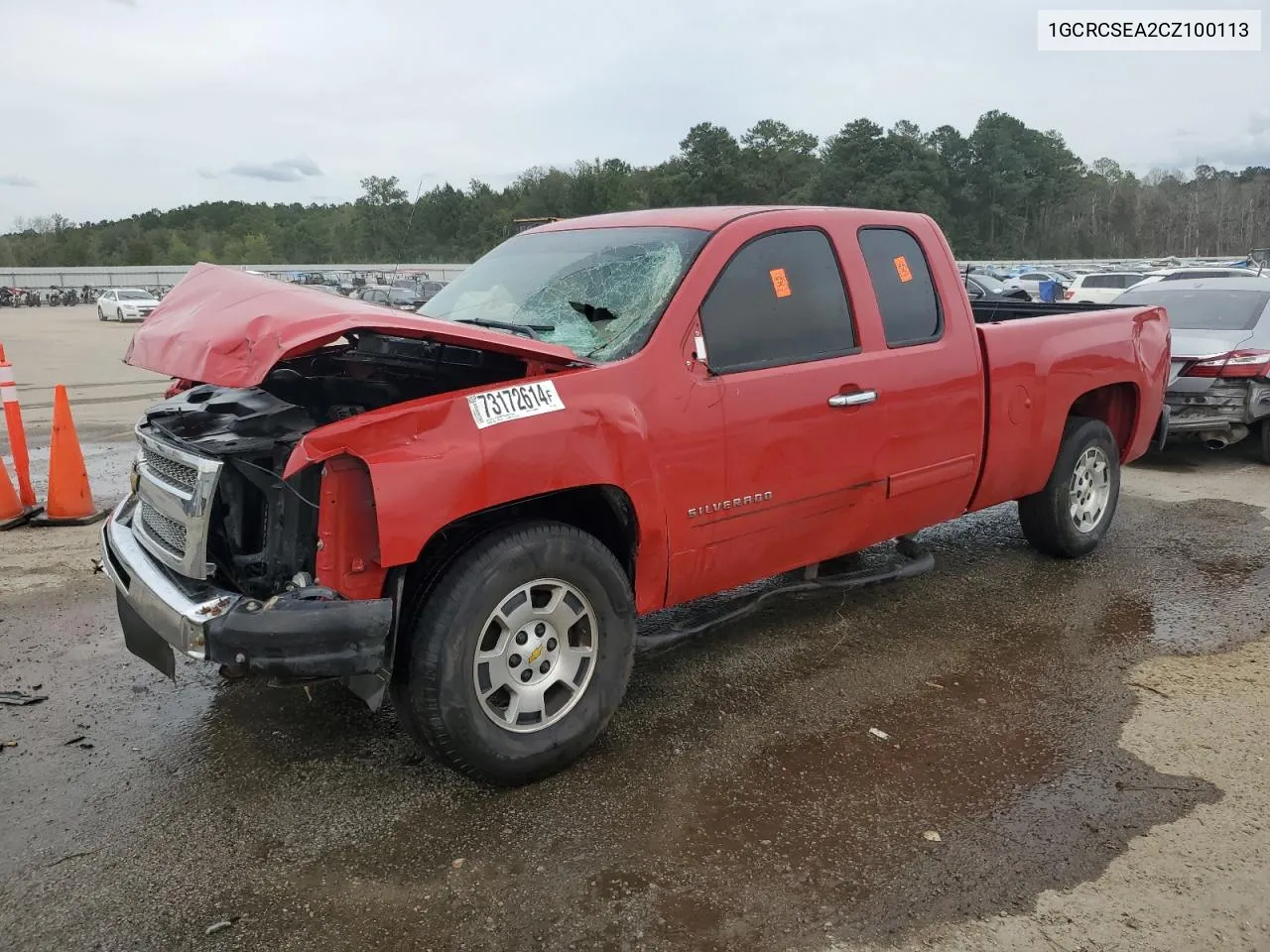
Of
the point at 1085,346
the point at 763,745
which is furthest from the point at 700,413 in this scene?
the point at 1085,346

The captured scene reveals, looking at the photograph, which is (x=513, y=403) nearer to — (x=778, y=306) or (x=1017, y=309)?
(x=778, y=306)

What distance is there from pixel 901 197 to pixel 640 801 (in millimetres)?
69869

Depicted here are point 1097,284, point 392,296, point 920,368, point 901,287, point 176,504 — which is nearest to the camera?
point 176,504

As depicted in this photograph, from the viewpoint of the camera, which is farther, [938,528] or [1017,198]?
[1017,198]

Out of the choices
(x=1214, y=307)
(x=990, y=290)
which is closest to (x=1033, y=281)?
(x=990, y=290)

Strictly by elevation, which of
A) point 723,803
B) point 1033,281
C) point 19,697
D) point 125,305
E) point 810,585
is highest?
point 125,305

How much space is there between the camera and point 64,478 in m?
6.44

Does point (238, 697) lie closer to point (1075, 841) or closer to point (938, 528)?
point (1075, 841)

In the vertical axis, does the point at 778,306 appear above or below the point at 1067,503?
above

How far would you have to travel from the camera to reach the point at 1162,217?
333 ft

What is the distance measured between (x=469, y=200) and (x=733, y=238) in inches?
317

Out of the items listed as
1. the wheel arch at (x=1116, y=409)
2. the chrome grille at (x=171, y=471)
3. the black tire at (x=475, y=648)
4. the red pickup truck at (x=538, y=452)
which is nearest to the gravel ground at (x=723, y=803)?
the black tire at (x=475, y=648)

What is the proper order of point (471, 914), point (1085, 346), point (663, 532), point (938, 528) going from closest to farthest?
point (471, 914) → point (663, 532) → point (1085, 346) → point (938, 528)

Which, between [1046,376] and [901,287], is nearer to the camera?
[901,287]
